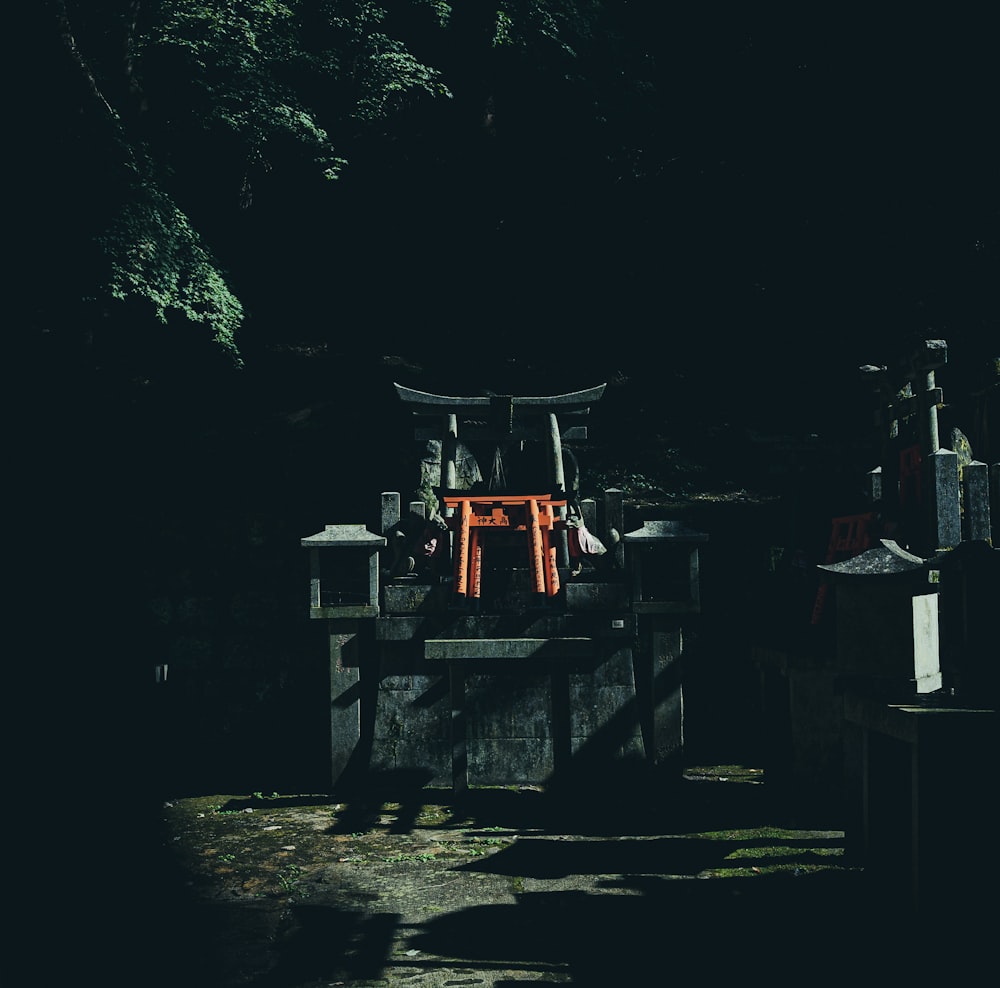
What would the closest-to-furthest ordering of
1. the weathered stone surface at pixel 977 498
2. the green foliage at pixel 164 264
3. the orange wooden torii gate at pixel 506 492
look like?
the weathered stone surface at pixel 977 498
the orange wooden torii gate at pixel 506 492
the green foliage at pixel 164 264

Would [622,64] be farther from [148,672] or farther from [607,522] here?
[148,672]

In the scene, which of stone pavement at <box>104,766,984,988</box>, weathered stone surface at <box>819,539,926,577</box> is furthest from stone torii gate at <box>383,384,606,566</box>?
weathered stone surface at <box>819,539,926,577</box>

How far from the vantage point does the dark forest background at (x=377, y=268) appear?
1482cm

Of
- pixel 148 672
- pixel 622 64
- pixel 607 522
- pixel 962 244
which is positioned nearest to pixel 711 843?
pixel 607 522

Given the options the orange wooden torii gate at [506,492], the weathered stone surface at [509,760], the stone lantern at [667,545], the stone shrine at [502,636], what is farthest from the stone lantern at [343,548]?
the stone lantern at [667,545]

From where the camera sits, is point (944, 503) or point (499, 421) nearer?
point (944, 503)

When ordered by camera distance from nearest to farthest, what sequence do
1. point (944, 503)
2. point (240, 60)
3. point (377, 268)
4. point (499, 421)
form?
point (944, 503), point (499, 421), point (240, 60), point (377, 268)

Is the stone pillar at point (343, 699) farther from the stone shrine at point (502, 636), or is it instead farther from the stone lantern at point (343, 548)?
the stone lantern at point (343, 548)

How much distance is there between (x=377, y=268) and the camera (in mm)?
21391

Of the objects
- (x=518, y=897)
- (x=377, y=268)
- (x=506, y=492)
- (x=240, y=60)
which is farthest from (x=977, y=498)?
(x=377, y=268)

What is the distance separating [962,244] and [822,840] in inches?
576

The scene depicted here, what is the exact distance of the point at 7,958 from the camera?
606cm

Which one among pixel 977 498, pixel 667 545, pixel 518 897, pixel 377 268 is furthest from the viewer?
pixel 377 268

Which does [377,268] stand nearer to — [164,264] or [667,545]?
[164,264]
